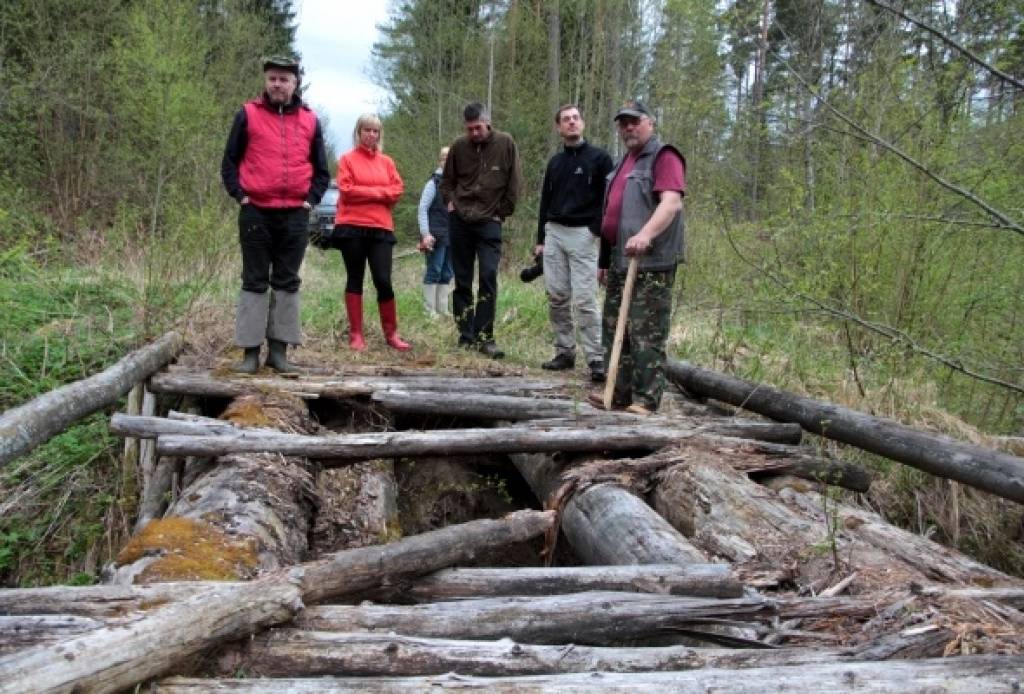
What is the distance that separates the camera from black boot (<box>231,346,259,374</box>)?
528cm

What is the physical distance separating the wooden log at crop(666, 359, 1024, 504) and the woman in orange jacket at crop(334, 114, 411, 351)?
2899mm

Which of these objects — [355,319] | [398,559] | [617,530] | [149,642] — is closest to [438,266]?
[355,319]

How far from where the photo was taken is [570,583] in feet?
8.22

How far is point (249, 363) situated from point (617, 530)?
3195 millimetres

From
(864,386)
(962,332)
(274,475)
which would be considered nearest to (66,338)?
(274,475)

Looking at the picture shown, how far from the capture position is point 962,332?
19.4ft

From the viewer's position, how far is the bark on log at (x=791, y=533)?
9.26 feet

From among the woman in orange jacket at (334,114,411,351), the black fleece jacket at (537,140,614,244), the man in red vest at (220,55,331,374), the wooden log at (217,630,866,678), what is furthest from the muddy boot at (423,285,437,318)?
the wooden log at (217,630,866,678)

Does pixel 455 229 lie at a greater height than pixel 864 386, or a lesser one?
greater

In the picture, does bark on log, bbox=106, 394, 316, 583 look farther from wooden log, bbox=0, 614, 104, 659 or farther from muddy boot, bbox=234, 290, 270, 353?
muddy boot, bbox=234, 290, 270, 353

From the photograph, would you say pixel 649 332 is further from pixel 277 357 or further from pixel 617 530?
pixel 277 357

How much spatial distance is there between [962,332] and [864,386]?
0.86 m

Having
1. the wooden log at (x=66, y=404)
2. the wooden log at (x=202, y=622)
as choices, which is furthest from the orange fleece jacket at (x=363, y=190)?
the wooden log at (x=202, y=622)

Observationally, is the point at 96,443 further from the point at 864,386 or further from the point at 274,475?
the point at 864,386
